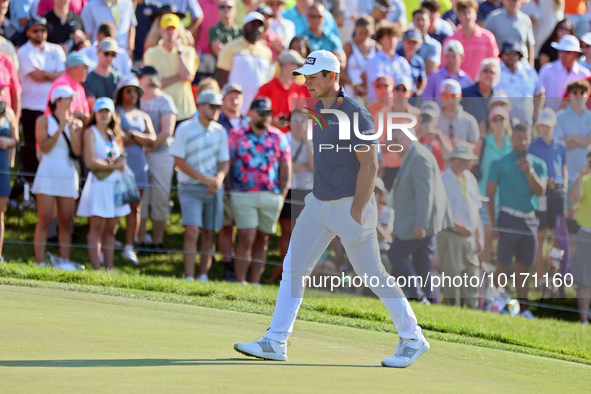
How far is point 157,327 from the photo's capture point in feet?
23.6

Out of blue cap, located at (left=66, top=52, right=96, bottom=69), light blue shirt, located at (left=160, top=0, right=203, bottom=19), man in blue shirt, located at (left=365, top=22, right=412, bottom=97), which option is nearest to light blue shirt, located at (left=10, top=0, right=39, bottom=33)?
light blue shirt, located at (left=160, top=0, right=203, bottom=19)

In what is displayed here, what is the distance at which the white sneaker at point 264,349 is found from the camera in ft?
20.8

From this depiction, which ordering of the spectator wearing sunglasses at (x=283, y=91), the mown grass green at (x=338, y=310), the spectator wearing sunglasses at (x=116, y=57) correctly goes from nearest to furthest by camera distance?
1. the mown grass green at (x=338, y=310)
2. the spectator wearing sunglasses at (x=283, y=91)
3. the spectator wearing sunglasses at (x=116, y=57)

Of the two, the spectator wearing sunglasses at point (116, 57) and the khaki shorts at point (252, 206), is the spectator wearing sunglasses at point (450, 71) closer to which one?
the khaki shorts at point (252, 206)

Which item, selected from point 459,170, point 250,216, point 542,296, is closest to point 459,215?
point 459,170

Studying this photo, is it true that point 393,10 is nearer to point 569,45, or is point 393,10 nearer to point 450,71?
point 450,71

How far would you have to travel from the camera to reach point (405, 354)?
658 cm

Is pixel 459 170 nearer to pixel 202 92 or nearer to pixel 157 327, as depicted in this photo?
pixel 202 92

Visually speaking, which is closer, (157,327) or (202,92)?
(157,327)

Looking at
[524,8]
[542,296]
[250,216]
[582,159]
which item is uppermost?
[524,8]

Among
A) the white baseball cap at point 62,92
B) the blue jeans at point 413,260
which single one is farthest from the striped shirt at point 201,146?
the blue jeans at point 413,260

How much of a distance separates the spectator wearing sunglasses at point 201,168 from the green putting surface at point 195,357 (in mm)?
3037

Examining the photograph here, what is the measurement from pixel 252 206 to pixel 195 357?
557 cm

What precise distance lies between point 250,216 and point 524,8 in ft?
22.9
